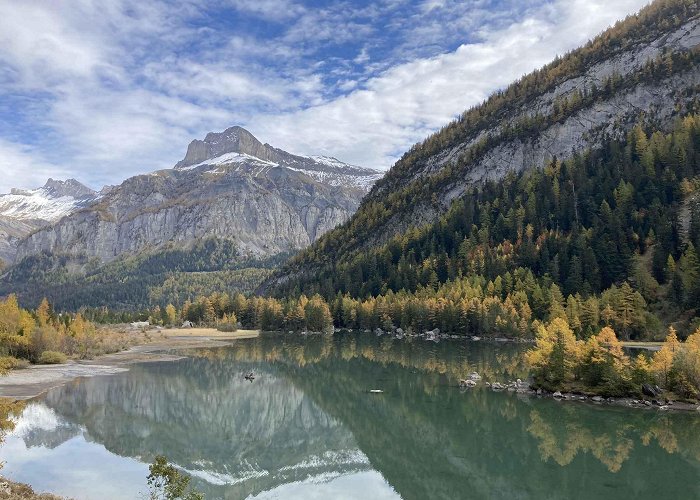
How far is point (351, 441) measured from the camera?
48.4 m

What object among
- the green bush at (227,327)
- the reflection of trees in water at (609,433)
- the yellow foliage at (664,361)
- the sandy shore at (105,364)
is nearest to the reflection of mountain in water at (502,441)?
the reflection of trees in water at (609,433)

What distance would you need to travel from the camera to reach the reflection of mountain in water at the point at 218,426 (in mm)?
41750

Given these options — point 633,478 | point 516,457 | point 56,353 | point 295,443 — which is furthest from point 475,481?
point 56,353

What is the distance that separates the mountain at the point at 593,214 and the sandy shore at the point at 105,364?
4671 centimetres

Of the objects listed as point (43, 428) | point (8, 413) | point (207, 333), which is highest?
point (207, 333)

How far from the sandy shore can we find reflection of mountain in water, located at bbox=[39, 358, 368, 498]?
11.9ft

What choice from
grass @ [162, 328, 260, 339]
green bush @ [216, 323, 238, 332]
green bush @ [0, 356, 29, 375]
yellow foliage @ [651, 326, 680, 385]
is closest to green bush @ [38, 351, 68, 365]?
green bush @ [0, 356, 29, 375]

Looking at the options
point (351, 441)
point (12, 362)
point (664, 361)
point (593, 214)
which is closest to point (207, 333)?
point (12, 362)

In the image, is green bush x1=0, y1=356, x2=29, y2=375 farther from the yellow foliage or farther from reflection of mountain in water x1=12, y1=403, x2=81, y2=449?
the yellow foliage

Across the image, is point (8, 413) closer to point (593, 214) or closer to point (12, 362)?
point (12, 362)

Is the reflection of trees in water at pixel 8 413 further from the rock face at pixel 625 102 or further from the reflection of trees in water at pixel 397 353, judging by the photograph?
the rock face at pixel 625 102

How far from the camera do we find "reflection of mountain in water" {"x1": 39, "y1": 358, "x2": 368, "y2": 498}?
4175cm

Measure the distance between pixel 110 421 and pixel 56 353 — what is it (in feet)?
132

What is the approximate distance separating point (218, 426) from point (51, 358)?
45380 millimetres
